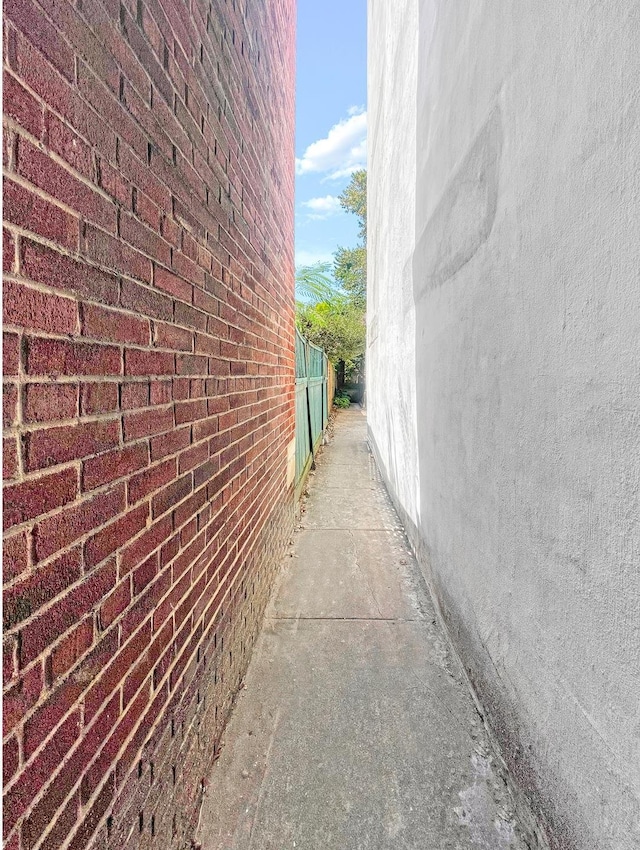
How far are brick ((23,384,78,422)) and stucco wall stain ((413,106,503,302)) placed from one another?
1.81 m

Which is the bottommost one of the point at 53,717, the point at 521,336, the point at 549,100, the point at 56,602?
the point at 53,717

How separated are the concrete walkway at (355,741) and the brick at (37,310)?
72.4 inches

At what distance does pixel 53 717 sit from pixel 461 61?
3.17 metres

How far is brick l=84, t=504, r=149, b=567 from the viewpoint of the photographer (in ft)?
3.36

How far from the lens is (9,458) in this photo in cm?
78

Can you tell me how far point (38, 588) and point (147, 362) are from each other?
687 millimetres

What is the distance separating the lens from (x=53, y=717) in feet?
2.91

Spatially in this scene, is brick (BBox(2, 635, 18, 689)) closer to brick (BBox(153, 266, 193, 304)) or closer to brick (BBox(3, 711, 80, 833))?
brick (BBox(3, 711, 80, 833))

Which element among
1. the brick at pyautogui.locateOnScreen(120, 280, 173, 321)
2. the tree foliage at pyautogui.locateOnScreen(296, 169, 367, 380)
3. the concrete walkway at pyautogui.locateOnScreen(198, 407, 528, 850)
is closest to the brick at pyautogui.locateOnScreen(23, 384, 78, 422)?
the brick at pyautogui.locateOnScreen(120, 280, 173, 321)

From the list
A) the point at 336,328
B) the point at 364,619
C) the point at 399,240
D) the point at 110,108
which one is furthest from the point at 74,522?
the point at 336,328

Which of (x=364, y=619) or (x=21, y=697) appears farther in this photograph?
(x=364, y=619)

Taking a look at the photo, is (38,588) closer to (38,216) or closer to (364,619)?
(38,216)

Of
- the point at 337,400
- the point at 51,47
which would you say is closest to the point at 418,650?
the point at 51,47

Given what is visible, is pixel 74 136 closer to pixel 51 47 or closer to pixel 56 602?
pixel 51 47
